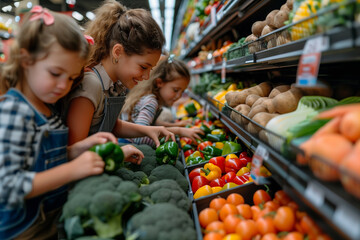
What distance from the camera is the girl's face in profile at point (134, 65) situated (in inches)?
67.7

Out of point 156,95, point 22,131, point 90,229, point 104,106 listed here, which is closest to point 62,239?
point 90,229

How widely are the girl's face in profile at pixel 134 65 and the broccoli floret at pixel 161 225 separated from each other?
3.22 ft

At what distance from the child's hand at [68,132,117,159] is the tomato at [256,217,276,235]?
2.57 feet

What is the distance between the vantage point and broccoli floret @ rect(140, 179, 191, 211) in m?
1.22

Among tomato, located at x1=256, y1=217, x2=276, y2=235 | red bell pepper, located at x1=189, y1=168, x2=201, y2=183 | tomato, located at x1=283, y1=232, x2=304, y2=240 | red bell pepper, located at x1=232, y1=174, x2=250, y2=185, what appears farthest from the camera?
red bell pepper, located at x1=189, y1=168, x2=201, y2=183

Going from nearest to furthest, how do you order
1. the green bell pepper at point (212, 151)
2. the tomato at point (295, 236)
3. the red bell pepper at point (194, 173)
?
the tomato at point (295, 236)
the red bell pepper at point (194, 173)
the green bell pepper at point (212, 151)

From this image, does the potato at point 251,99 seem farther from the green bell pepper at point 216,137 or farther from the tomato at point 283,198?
the green bell pepper at point 216,137

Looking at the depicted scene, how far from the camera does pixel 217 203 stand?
1.35 m

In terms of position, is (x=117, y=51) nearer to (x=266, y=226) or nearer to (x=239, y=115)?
(x=239, y=115)

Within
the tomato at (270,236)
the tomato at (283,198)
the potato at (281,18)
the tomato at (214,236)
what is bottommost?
the tomato at (214,236)

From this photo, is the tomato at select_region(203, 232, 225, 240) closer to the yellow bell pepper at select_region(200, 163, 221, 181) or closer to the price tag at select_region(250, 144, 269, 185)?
the price tag at select_region(250, 144, 269, 185)

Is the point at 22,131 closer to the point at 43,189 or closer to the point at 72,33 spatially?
the point at 43,189

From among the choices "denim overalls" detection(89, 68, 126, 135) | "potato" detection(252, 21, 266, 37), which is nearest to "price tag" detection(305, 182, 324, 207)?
"denim overalls" detection(89, 68, 126, 135)

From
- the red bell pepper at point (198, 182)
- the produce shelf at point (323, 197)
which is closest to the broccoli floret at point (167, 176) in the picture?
the red bell pepper at point (198, 182)
